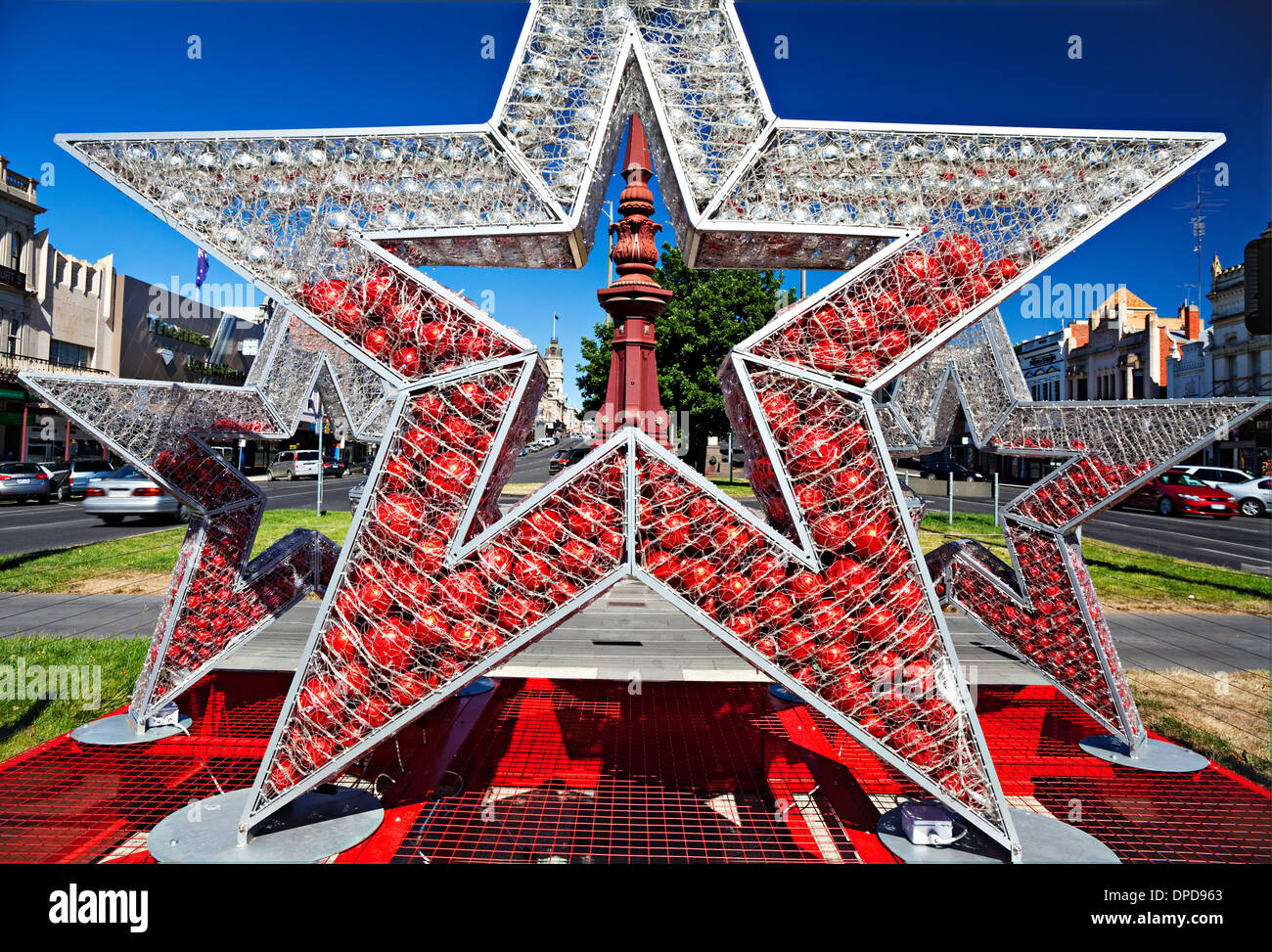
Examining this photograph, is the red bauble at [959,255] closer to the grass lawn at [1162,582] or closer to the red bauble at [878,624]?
the red bauble at [878,624]

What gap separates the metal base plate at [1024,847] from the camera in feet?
10.9

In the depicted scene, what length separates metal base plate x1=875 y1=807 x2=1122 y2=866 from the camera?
333 centimetres

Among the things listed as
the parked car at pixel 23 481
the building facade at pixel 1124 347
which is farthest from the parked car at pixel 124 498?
the building facade at pixel 1124 347

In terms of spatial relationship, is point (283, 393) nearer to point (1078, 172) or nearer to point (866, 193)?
point (866, 193)

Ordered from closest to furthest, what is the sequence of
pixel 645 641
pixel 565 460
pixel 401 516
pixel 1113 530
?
pixel 401 516 → pixel 645 641 → pixel 1113 530 → pixel 565 460

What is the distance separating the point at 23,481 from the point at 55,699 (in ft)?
75.9

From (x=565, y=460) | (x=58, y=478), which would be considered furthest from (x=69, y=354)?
(x=565, y=460)

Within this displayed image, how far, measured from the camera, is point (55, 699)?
5.52 metres

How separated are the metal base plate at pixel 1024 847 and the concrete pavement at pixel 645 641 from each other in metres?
2.72

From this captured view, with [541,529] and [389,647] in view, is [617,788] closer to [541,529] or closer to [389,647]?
[389,647]

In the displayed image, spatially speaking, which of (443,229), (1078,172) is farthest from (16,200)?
(1078,172)

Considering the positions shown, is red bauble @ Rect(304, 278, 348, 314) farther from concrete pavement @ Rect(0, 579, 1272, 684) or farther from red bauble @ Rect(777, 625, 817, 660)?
concrete pavement @ Rect(0, 579, 1272, 684)

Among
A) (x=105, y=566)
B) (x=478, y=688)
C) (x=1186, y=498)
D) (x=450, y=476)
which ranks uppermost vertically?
(x=450, y=476)

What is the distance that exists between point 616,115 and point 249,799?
3.99m
